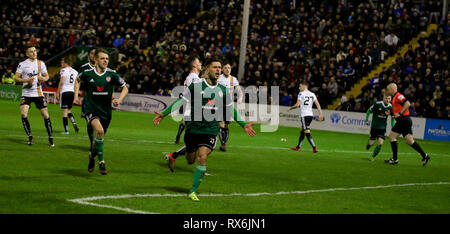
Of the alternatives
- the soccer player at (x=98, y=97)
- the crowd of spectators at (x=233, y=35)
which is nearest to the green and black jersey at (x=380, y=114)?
the soccer player at (x=98, y=97)

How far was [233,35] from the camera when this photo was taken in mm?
36688

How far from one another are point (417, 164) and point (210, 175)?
25.6 feet

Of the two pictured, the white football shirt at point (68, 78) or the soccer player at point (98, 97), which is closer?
the soccer player at point (98, 97)

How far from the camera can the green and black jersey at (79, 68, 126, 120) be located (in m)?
10.8

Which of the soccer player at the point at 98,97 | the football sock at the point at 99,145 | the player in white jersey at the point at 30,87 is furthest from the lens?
the player in white jersey at the point at 30,87

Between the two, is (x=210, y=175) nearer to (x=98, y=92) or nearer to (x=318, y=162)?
(x=98, y=92)

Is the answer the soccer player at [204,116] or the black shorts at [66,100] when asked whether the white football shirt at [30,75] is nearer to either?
the black shorts at [66,100]

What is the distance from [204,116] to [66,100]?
36.1ft

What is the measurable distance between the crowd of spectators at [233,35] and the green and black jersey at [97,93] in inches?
592

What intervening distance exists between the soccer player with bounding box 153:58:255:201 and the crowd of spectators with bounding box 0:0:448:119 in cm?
1645

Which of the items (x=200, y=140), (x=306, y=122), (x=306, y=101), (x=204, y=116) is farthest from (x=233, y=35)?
(x=200, y=140)

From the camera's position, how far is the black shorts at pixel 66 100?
18.8 metres
